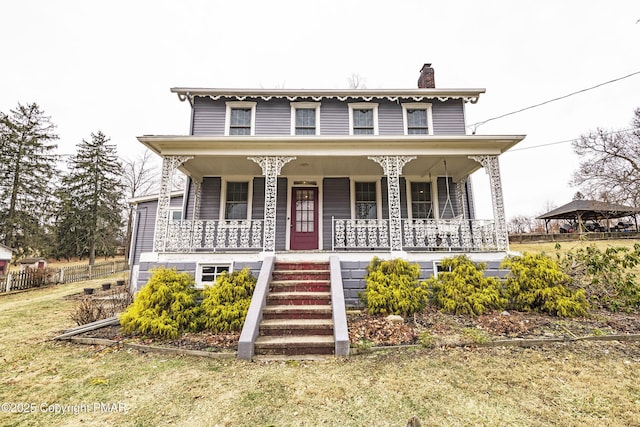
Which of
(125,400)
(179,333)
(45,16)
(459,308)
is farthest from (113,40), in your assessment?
(459,308)

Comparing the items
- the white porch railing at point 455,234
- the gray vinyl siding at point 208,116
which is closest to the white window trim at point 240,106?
the gray vinyl siding at point 208,116

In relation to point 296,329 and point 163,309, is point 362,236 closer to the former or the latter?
point 296,329

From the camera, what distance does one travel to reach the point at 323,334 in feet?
14.3

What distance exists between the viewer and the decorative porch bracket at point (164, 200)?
648cm

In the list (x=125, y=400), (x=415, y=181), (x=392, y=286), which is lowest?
(x=125, y=400)

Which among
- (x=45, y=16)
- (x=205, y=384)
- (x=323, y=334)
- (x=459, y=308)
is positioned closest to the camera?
(x=205, y=384)

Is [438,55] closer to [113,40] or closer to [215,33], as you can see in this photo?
[215,33]

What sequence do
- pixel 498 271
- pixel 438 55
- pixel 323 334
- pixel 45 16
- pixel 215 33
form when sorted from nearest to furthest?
pixel 323 334 → pixel 498 271 → pixel 45 16 → pixel 438 55 → pixel 215 33

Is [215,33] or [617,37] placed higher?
[215,33]

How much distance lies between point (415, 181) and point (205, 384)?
8.51 metres

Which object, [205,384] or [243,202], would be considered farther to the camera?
[243,202]

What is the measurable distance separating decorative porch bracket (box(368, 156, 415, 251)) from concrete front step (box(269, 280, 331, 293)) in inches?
81.8

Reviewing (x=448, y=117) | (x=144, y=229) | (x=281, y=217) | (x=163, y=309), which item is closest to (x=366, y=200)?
(x=281, y=217)

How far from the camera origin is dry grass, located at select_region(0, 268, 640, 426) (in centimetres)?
256
